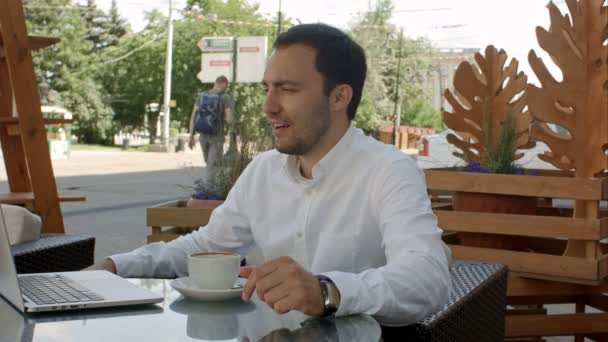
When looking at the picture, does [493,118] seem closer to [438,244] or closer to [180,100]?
[438,244]

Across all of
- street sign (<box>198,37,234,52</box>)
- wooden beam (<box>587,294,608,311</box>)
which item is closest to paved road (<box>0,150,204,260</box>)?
wooden beam (<box>587,294,608,311</box>)

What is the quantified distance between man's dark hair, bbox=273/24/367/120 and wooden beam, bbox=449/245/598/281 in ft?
6.15

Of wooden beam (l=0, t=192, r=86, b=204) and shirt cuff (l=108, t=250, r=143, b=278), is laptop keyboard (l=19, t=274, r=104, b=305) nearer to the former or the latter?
shirt cuff (l=108, t=250, r=143, b=278)

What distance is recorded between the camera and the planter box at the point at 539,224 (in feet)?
12.6

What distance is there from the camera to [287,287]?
165 cm

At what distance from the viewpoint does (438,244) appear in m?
2.04

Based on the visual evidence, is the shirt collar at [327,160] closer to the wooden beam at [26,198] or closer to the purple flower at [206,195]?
the purple flower at [206,195]

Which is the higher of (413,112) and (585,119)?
(585,119)

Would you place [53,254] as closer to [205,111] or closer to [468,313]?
[468,313]

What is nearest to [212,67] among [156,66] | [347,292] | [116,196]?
[116,196]

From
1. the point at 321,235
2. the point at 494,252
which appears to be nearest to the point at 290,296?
the point at 321,235

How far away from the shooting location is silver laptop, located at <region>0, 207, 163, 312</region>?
1.60 meters

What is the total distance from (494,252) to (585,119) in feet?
2.58

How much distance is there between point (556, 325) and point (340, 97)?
6.77ft
